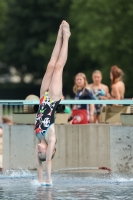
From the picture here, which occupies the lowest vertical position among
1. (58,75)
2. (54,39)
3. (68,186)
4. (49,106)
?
(68,186)

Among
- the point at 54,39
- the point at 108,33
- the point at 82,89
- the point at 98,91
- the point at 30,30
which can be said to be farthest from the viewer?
the point at 30,30

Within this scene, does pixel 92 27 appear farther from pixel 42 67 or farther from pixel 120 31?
pixel 42 67

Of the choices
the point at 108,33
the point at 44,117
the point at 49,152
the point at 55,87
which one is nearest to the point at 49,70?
the point at 55,87

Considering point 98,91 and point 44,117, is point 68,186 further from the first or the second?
point 98,91

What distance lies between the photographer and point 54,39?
272ft

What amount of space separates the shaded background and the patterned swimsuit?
5001 centimetres

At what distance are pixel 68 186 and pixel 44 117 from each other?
1.14 metres

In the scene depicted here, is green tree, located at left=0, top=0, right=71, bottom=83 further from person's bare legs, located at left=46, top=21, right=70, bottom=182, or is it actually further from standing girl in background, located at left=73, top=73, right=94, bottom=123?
person's bare legs, located at left=46, top=21, right=70, bottom=182

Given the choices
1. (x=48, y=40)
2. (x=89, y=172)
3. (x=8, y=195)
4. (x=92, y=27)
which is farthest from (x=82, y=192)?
(x=48, y=40)

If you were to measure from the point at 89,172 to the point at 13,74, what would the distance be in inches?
3261

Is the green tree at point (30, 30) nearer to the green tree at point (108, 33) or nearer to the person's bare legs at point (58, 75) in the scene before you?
the green tree at point (108, 33)

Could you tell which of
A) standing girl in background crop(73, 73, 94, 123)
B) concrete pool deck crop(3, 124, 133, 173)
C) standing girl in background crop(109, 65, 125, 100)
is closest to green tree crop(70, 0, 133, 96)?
standing girl in background crop(109, 65, 125, 100)

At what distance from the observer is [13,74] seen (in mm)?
98812

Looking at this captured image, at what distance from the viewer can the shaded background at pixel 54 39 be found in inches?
2630
